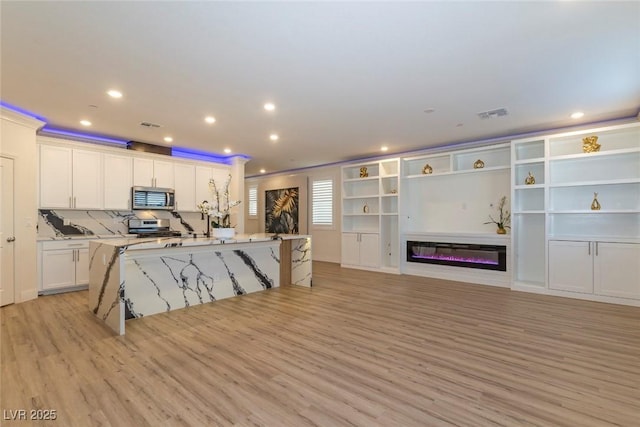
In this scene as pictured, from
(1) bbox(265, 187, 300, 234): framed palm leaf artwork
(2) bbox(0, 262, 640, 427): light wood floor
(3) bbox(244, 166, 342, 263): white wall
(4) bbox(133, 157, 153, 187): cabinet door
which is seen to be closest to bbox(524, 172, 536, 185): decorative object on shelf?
(2) bbox(0, 262, 640, 427): light wood floor

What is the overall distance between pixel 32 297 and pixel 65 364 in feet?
9.70

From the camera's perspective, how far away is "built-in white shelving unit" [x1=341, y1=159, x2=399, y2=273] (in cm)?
719

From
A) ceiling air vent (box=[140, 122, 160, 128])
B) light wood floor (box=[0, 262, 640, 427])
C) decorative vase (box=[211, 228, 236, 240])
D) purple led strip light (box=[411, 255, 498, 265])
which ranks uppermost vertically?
ceiling air vent (box=[140, 122, 160, 128])

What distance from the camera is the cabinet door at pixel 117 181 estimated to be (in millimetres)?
5703

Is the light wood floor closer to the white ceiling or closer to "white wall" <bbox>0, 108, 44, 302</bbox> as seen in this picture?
"white wall" <bbox>0, 108, 44, 302</bbox>

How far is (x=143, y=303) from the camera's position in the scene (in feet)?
12.9

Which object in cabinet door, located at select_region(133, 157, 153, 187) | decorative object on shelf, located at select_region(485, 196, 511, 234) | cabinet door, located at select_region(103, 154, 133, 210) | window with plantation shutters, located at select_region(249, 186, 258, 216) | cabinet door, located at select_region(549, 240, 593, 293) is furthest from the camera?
window with plantation shutters, located at select_region(249, 186, 258, 216)

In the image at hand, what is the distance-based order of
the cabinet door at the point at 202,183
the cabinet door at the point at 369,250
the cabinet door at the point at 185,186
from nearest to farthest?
1. the cabinet door at the point at 185,186
2. the cabinet door at the point at 202,183
3. the cabinet door at the point at 369,250

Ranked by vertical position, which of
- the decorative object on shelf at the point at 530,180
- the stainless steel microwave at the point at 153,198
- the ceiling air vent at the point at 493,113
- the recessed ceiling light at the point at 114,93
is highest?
the recessed ceiling light at the point at 114,93

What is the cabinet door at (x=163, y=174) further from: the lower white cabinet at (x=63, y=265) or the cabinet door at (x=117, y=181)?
the lower white cabinet at (x=63, y=265)

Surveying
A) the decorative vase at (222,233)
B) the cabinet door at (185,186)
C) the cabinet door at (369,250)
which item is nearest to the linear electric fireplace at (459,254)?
the cabinet door at (369,250)

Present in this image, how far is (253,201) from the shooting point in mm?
10672

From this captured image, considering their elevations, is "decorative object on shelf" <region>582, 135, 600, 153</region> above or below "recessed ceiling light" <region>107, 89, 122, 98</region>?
below

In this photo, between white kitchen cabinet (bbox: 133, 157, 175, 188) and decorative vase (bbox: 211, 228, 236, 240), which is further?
white kitchen cabinet (bbox: 133, 157, 175, 188)
